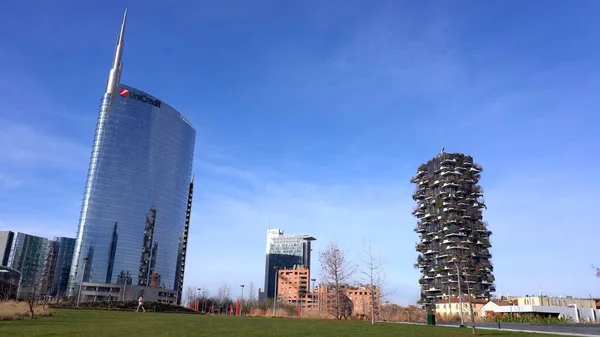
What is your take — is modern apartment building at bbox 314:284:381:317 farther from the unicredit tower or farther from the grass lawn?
the unicredit tower

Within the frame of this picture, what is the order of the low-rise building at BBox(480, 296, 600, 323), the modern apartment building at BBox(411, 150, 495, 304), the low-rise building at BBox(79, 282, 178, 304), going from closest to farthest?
the low-rise building at BBox(480, 296, 600, 323) < the modern apartment building at BBox(411, 150, 495, 304) < the low-rise building at BBox(79, 282, 178, 304)

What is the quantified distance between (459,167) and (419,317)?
2138 inches

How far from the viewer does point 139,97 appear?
18462cm

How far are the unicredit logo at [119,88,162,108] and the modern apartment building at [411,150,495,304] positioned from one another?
122654 mm

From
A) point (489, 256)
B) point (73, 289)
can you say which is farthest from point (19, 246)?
point (489, 256)

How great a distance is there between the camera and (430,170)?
128375 mm

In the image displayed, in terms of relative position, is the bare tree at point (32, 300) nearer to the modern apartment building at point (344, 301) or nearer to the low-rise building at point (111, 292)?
the modern apartment building at point (344, 301)

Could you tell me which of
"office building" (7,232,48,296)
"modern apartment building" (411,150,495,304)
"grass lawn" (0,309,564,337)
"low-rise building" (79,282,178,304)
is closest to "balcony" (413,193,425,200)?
"modern apartment building" (411,150,495,304)

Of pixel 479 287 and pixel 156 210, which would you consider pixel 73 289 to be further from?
pixel 479 287

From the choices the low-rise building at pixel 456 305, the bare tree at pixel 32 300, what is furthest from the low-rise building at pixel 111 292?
the bare tree at pixel 32 300

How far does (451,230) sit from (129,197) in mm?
126200

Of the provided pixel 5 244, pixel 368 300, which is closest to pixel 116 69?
pixel 5 244

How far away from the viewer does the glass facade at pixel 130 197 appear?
551 ft

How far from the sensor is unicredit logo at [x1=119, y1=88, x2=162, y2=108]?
7146 inches
